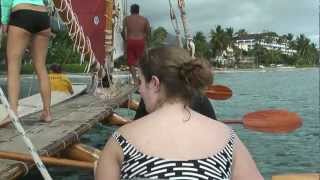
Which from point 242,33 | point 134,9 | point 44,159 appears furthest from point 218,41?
point 44,159

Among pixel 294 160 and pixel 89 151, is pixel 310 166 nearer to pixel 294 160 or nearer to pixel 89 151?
pixel 294 160

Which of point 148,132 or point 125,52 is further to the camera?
point 125,52

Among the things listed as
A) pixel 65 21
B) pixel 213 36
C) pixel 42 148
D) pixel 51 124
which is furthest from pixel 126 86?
pixel 213 36

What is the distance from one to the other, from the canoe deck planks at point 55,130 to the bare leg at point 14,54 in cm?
33

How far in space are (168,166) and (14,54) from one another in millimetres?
3423

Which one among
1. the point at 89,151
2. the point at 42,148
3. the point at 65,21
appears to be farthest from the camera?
the point at 65,21

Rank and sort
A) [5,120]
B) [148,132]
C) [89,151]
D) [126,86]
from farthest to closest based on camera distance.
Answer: [126,86] → [5,120] → [89,151] → [148,132]

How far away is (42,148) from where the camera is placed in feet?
14.8

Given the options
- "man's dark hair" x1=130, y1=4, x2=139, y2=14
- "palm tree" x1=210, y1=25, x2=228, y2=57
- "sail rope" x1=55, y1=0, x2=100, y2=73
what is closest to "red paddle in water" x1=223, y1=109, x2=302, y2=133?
"sail rope" x1=55, y1=0, x2=100, y2=73

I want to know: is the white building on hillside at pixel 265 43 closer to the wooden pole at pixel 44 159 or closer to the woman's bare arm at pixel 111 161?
the wooden pole at pixel 44 159

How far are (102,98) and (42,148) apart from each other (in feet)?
14.1

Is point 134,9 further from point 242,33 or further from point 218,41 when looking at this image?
point 242,33

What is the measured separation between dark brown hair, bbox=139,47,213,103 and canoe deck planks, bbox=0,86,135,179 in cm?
187

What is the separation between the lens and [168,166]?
2.04m
